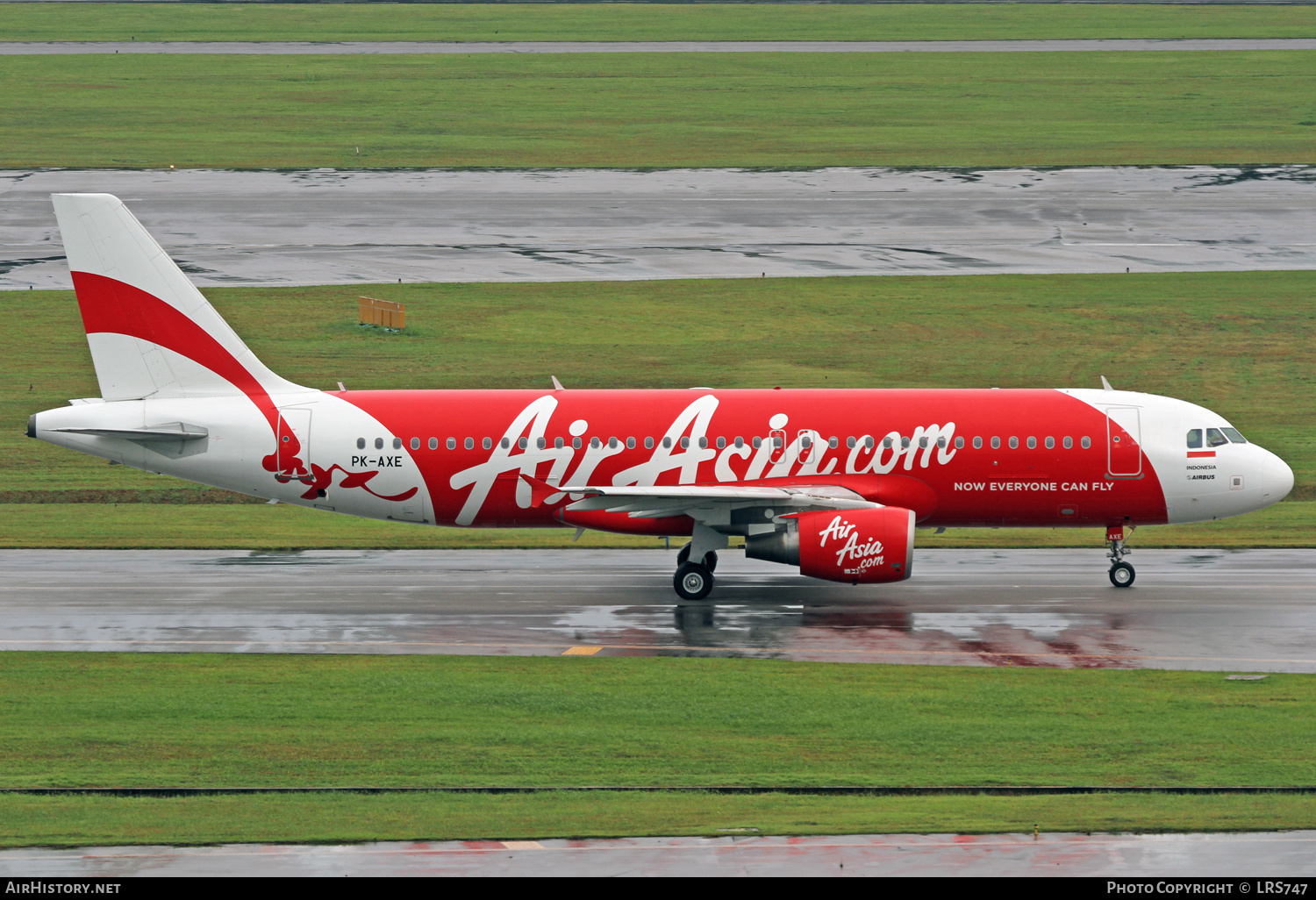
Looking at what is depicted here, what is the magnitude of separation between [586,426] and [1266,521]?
21.6 m

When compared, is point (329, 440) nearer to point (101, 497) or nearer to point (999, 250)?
point (101, 497)

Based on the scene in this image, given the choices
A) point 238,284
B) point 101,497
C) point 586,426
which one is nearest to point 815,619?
point 586,426

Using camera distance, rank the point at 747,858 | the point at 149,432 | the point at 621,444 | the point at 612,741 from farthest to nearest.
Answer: the point at 621,444 < the point at 149,432 < the point at 612,741 < the point at 747,858

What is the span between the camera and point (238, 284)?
234 feet

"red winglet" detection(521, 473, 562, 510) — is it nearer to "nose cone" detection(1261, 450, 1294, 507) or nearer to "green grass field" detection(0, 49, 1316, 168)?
"nose cone" detection(1261, 450, 1294, 507)

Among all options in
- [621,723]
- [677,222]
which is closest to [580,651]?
[621,723]

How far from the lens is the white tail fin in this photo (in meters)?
39.9

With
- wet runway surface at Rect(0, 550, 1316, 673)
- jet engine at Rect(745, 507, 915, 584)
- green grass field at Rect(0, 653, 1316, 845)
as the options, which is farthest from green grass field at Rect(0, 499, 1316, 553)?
green grass field at Rect(0, 653, 1316, 845)

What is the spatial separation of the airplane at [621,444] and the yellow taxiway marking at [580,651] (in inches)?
191

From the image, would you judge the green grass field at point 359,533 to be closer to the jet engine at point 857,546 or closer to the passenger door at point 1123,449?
the passenger door at point 1123,449

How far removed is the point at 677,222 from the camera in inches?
3206

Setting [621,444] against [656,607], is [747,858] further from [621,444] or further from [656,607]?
[621,444]

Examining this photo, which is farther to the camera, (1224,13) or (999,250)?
(1224,13)

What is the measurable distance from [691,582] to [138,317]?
49.8 feet
